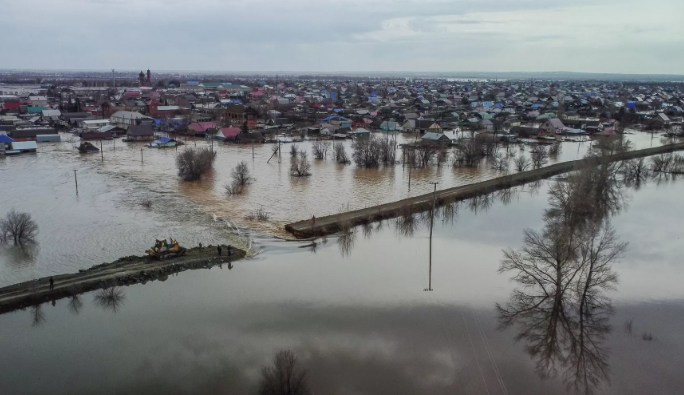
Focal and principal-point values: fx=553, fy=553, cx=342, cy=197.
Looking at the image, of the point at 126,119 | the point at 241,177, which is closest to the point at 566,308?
the point at 241,177

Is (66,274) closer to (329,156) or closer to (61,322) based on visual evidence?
(61,322)

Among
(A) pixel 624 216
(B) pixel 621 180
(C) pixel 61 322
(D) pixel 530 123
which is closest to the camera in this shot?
(C) pixel 61 322

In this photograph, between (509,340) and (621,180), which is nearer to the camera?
(509,340)

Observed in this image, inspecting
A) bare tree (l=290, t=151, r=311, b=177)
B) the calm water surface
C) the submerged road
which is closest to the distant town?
the calm water surface

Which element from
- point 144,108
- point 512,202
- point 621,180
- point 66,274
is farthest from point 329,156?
point 144,108

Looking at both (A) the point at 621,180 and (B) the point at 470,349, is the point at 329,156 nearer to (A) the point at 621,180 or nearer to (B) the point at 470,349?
(A) the point at 621,180

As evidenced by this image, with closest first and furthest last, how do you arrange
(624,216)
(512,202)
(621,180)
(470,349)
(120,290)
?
(470,349) → (120,290) → (624,216) → (512,202) → (621,180)

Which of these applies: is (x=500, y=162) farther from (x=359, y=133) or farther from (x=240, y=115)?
(x=240, y=115)

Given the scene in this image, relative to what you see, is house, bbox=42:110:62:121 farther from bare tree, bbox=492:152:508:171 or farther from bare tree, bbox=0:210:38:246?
bare tree, bbox=492:152:508:171
